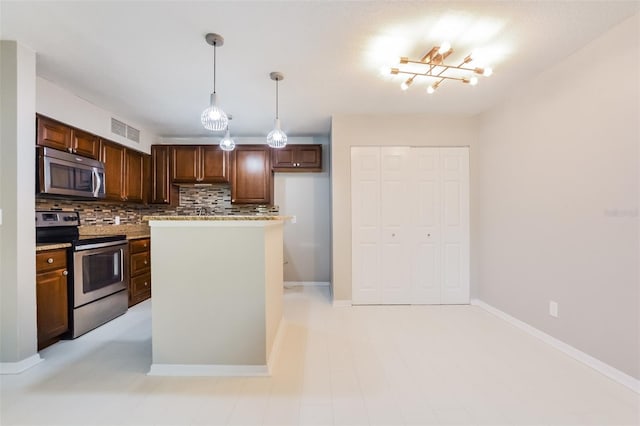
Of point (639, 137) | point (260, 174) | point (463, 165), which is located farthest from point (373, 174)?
point (639, 137)

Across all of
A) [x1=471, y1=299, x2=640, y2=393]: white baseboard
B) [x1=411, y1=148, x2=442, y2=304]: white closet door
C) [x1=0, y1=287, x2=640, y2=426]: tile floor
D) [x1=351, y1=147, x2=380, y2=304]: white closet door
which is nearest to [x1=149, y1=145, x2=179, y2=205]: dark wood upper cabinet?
[x1=0, y1=287, x2=640, y2=426]: tile floor

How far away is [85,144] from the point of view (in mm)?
3029

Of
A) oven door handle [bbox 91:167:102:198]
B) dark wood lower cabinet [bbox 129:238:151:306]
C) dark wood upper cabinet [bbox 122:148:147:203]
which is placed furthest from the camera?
dark wood upper cabinet [bbox 122:148:147:203]

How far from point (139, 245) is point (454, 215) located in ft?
13.2

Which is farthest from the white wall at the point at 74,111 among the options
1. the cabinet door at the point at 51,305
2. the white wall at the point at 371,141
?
the white wall at the point at 371,141

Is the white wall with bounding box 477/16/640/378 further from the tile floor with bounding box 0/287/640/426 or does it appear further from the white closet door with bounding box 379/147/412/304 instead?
the white closet door with bounding box 379/147/412/304

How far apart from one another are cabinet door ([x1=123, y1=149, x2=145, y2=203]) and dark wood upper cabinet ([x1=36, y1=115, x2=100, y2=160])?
58 cm

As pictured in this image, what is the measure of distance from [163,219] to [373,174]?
2474mm

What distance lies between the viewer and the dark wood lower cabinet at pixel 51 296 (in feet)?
7.55

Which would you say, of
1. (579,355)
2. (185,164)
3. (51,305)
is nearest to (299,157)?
(185,164)

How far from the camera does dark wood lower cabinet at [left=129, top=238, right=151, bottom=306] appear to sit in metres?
3.52

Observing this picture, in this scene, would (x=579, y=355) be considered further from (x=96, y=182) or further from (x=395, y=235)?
(x=96, y=182)

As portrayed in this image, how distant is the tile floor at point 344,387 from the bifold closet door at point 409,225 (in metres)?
0.94

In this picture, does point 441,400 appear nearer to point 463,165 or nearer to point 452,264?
point 452,264
